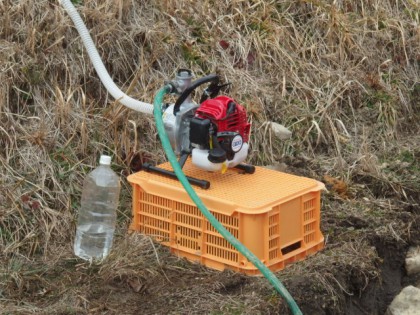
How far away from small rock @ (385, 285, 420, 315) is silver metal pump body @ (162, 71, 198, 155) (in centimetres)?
122

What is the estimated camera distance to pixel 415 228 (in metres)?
5.15

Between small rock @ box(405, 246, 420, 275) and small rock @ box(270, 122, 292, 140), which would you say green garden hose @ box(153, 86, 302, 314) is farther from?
small rock @ box(270, 122, 292, 140)

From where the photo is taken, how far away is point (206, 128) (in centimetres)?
445

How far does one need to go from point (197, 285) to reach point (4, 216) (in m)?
1.04

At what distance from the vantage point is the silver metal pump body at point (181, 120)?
4.61 m

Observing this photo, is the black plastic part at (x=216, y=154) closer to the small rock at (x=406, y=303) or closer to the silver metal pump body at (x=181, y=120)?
the silver metal pump body at (x=181, y=120)

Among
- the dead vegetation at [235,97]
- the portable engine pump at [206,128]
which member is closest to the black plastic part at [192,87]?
the portable engine pump at [206,128]

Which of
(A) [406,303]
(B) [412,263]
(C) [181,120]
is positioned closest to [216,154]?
(C) [181,120]

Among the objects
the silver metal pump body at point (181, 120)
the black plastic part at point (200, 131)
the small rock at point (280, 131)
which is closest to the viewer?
the black plastic part at point (200, 131)

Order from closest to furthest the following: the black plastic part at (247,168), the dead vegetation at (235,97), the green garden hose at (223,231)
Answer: the green garden hose at (223,231), the dead vegetation at (235,97), the black plastic part at (247,168)

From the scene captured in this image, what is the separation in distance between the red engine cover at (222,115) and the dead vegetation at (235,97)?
2.19 ft

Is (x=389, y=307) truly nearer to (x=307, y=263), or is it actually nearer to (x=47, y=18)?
(x=307, y=263)

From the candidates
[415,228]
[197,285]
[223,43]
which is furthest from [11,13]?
[415,228]

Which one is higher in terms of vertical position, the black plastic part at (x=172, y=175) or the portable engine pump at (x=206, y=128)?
the portable engine pump at (x=206, y=128)
